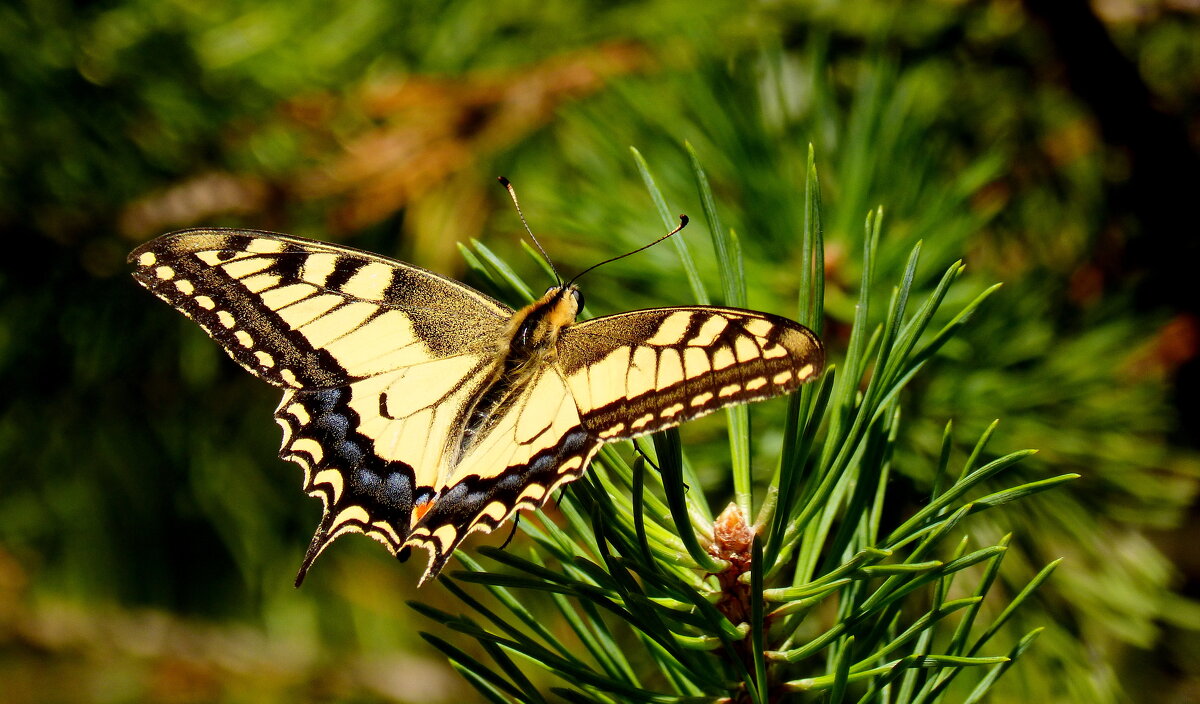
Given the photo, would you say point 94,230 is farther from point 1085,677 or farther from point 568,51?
point 1085,677

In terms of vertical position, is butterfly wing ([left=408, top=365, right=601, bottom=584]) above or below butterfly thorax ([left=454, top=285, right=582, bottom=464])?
below

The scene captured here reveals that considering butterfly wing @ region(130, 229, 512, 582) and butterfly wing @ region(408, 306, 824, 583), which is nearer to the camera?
butterfly wing @ region(408, 306, 824, 583)

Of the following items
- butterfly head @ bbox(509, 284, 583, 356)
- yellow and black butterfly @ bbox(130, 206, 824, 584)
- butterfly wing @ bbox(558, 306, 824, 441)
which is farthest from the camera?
butterfly head @ bbox(509, 284, 583, 356)

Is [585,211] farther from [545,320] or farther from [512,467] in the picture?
[512,467]

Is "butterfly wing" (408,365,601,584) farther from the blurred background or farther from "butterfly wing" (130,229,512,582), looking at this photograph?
the blurred background

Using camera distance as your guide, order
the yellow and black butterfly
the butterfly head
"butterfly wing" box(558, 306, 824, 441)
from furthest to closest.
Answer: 1. the butterfly head
2. the yellow and black butterfly
3. "butterfly wing" box(558, 306, 824, 441)

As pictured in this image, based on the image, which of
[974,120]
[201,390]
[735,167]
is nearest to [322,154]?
[201,390]

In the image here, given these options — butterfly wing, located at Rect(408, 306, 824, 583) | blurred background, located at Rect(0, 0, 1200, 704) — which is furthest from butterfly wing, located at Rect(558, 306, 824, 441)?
blurred background, located at Rect(0, 0, 1200, 704)
